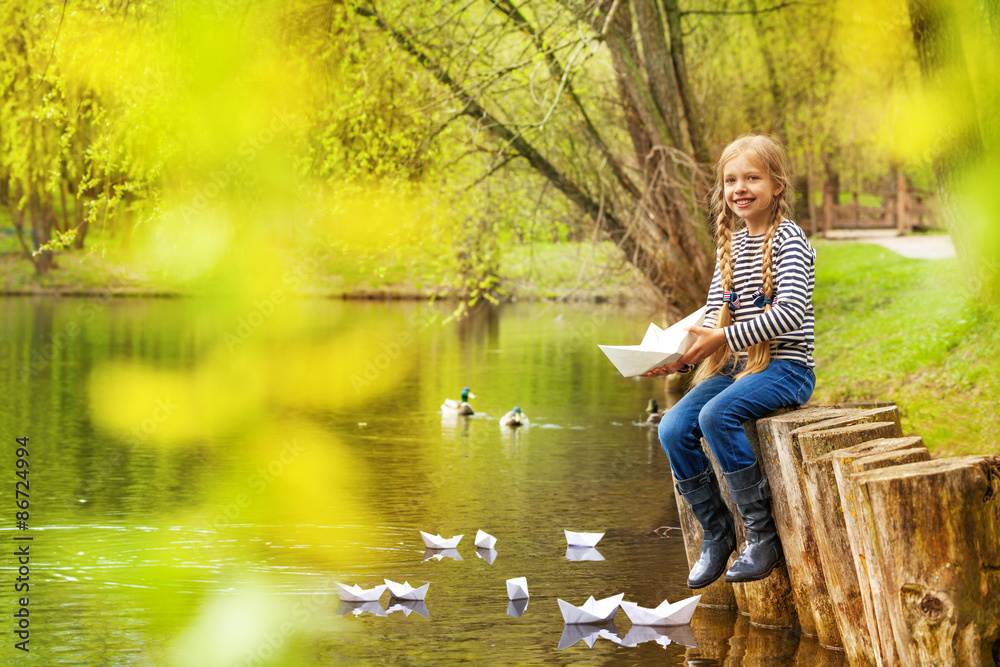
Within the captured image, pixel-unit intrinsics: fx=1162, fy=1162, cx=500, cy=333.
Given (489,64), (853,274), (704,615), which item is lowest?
(704,615)

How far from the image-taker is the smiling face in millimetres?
5523

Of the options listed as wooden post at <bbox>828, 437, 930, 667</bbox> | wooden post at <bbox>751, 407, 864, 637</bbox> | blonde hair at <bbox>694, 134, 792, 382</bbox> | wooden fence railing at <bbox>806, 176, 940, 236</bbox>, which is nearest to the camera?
wooden post at <bbox>828, 437, 930, 667</bbox>

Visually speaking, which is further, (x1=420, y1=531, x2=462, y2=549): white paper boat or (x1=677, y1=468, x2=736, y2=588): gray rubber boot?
(x1=420, y1=531, x2=462, y2=549): white paper boat

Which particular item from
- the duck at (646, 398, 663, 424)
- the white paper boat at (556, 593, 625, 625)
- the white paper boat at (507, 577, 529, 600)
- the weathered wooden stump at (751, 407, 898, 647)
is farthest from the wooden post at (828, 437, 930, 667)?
the duck at (646, 398, 663, 424)

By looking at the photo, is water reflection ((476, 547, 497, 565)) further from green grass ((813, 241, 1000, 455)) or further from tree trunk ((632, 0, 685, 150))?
tree trunk ((632, 0, 685, 150))

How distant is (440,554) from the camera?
23.5 feet

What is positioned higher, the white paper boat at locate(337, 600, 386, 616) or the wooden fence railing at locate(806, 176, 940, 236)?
the wooden fence railing at locate(806, 176, 940, 236)

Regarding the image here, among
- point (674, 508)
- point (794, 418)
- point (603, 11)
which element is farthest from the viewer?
point (603, 11)

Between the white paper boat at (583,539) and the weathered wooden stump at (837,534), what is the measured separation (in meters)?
2.44

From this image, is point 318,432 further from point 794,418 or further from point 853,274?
point 853,274

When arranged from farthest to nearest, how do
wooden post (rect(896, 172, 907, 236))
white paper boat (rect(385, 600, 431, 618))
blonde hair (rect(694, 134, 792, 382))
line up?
wooden post (rect(896, 172, 907, 236)) < white paper boat (rect(385, 600, 431, 618)) < blonde hair (rect(694, 134, 792, 382))

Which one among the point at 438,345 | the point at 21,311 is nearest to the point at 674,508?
the point at 438,345

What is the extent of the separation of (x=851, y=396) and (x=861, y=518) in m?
9.13

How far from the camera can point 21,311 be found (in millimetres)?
29828
